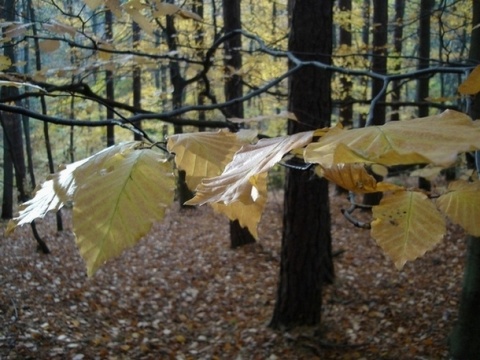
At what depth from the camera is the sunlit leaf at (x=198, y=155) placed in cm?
78

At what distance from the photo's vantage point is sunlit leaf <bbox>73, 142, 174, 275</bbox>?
531mm

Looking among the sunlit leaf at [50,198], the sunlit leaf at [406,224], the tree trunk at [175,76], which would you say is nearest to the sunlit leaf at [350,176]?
the sunlit leaf at [406,224]

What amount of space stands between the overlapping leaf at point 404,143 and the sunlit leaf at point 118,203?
0.24 meters

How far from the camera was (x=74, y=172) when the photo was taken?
652mm

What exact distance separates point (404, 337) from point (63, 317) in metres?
4.26

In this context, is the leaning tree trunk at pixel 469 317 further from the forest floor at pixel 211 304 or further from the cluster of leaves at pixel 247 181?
the cluster of leaves at pixel 247 181

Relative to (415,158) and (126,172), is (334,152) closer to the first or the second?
(415,158)

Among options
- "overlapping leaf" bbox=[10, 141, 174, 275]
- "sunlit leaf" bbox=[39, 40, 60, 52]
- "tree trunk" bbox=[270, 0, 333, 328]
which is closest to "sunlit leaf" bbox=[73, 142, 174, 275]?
"overlapping leaf" bbox=[10, 141, 174, 275]

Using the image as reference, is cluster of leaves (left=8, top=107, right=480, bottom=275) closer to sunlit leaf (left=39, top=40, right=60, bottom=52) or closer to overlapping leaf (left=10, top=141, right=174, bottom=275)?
overlapping leaf (left=10, top=141, right=174, bottom=275)

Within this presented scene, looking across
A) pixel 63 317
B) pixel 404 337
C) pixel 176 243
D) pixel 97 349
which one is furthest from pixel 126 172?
pixel 176 243

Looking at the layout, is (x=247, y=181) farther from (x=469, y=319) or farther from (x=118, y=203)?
(x=469, y=319)

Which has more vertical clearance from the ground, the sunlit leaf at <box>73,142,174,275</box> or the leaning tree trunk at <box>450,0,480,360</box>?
the sunlit leaf at <box>73,142,174,275</box>

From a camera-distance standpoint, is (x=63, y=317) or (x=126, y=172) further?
(x=63, y=317)

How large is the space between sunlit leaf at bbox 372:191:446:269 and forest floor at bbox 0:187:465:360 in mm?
4066
